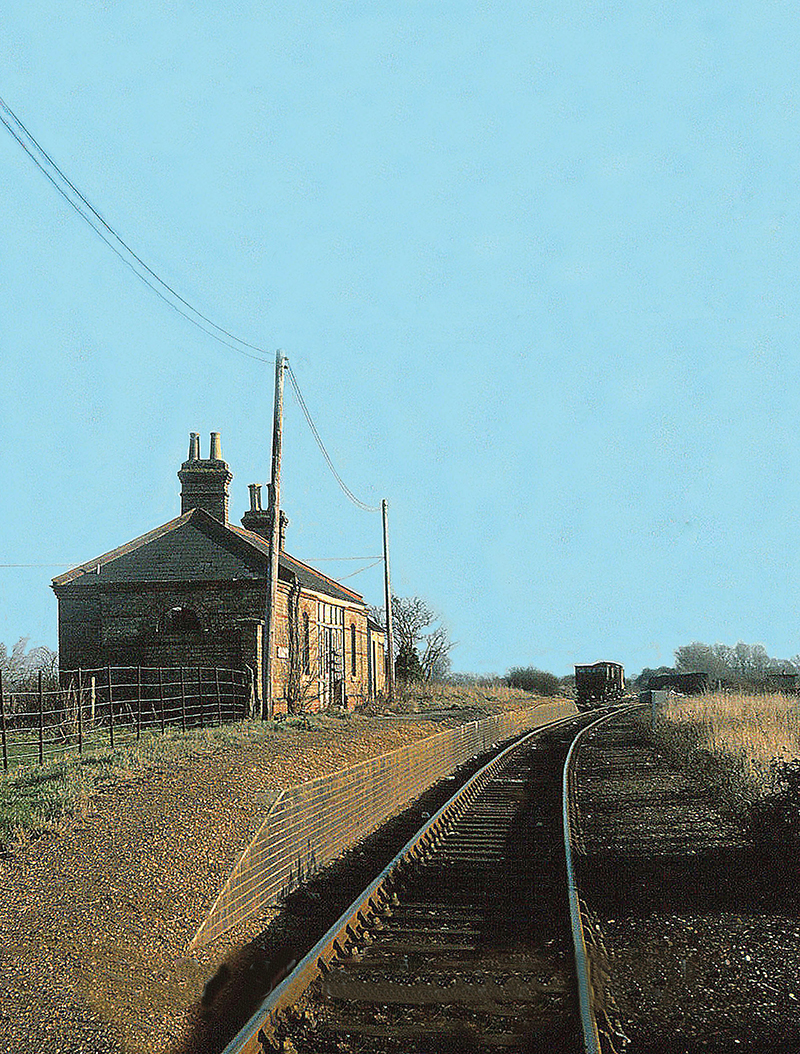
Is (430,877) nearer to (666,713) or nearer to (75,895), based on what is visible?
(75,895)

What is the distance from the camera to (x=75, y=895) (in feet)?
24.4

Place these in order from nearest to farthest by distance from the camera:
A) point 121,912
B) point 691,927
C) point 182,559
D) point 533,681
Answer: point 121,912
point 691,927
point 182,559
point 533,681

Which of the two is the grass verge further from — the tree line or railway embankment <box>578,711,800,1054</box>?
the tree line

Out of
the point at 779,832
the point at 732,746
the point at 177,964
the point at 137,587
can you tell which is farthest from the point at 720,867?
the point at 137,587

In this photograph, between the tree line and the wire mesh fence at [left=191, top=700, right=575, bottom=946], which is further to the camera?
the tree line

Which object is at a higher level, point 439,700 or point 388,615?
point 388,615

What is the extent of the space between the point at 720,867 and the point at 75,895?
20.3 ft

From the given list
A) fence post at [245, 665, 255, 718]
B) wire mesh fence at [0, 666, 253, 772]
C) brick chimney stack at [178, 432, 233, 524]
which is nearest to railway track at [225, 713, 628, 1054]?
wire mesh fence at [0, 666, 253, 772]

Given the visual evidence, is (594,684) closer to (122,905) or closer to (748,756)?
(748,756)

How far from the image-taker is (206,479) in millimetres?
31859

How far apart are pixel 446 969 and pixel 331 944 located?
78cm

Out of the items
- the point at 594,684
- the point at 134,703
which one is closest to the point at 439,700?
the point at 134,703

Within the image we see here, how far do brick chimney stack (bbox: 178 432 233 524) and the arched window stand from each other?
439 cm

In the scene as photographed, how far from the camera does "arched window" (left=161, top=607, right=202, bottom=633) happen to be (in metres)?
28.1
